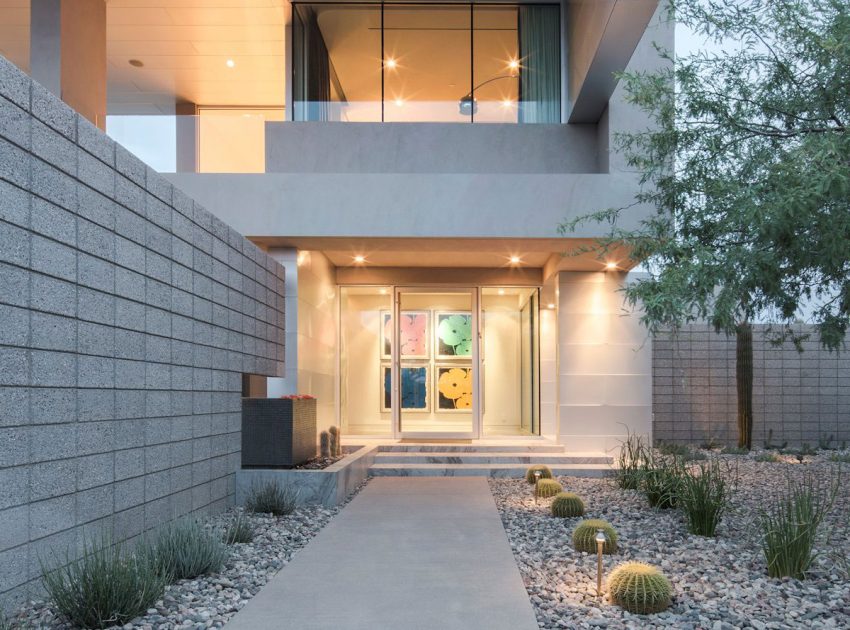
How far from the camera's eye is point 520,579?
4852mm

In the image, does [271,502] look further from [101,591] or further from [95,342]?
[101,591]

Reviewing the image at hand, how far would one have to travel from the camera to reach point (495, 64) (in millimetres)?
11523

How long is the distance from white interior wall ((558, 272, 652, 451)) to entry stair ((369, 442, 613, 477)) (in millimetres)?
437

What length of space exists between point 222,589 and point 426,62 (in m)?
8.84

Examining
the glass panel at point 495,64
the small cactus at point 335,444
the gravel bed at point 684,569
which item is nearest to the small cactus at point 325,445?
the small cactus at point 335,444

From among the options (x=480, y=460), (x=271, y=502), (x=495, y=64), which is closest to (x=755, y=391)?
(x=480, y=460)

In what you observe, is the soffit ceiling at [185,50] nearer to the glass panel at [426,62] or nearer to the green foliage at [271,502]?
the glass panel at [426,62]

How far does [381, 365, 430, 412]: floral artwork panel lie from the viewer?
42.0 ft

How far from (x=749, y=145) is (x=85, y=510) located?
17.3ft

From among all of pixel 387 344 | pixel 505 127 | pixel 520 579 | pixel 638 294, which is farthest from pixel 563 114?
pixel 520 579

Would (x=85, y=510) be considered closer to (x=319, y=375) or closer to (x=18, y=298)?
(x=18, y=298)

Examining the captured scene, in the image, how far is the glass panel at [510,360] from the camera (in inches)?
517

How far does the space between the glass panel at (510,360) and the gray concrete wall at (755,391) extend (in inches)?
79.7

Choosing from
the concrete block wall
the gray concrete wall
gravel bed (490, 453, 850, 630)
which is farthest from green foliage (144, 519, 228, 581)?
the gray concrete wall
